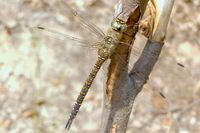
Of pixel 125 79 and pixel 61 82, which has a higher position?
pixel 125 79

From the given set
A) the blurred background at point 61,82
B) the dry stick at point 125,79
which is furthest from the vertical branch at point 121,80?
the blurred background at point 61,82

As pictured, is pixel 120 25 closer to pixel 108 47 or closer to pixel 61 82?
pixel 108 47

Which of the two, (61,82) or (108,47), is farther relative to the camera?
(61,82)

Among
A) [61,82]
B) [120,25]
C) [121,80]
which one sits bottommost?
[61,82]

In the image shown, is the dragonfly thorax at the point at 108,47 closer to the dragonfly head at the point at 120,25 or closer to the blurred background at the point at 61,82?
the dragonfly head at the point at 120,25

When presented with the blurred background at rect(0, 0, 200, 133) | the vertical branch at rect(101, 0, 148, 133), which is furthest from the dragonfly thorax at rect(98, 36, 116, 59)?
the blurred background at rect(0, 0, 200, 133)

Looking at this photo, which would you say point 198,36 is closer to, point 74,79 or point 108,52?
point 74,79

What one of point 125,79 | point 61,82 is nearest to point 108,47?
point 125,79
